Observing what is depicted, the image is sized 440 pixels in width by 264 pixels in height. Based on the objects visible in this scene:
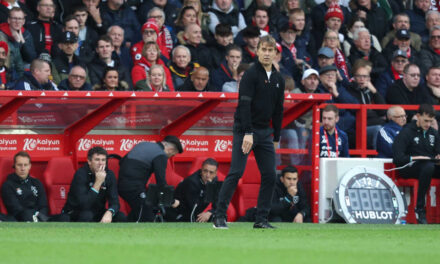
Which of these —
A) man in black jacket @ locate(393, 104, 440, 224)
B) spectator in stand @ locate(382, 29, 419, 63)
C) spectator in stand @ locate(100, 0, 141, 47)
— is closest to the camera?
man in black jacket @ locate(393, 104, 440, 224)

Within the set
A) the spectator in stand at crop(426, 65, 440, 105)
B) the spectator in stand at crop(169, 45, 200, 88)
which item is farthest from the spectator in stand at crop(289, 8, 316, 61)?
the spectator in stand at crop(169, 45, 200, 88)

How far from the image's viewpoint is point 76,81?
15602 millimetres

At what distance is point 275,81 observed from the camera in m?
11.8

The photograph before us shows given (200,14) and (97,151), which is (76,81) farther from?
(200,14)

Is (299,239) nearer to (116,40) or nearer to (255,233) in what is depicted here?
(255,233)

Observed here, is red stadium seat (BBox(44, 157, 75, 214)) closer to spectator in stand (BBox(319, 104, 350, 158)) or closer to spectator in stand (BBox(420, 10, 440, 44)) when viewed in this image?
spectator in stand (BBox(319, 104, 350, 158))

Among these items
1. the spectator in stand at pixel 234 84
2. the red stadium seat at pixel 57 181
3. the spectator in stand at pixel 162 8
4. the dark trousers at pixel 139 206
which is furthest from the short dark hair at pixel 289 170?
the spectator in stand at pixel 162 8

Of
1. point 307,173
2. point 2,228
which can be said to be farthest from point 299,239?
point 307,173

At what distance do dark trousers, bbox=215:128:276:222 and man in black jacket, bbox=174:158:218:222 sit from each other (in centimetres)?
324

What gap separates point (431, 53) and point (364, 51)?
1.48 meters

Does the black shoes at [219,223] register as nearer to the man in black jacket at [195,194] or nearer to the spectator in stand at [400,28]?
the man in black jacket at [195,194]

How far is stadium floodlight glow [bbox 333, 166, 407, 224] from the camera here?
15.3 meters

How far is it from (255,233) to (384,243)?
5.25 feet

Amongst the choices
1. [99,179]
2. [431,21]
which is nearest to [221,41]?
[99,179]
